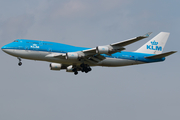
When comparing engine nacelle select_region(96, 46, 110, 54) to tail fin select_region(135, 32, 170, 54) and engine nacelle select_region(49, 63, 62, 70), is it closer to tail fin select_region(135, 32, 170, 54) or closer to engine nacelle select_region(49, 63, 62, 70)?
engine nacelle select_region(49, 63, 62, 70)

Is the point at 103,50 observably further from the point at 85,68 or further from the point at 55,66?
the point at 55,66

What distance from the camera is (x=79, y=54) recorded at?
5034cm

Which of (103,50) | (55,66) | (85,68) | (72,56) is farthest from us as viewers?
(55,66)

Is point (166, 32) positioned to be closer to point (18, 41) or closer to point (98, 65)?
point (98, 65)

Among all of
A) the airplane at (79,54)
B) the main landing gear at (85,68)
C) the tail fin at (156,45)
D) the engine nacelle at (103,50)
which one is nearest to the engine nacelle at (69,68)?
the airplane at (79,54)

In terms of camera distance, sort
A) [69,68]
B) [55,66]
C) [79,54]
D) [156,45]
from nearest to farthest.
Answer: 1. [79,54]
2. [55,66]
3. [69,68]
4. [156,45]

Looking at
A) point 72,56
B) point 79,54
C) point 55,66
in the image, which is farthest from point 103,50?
point 55,66

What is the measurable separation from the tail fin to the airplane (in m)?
1.77

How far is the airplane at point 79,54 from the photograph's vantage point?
162 ft

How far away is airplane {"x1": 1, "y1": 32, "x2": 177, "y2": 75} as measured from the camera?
49.4 m

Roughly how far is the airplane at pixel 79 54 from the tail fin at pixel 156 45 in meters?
1.77

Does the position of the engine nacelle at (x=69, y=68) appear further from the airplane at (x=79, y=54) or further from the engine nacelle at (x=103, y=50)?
the engine nacelle at (x=103, y=50)

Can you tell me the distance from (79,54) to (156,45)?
16907 mm

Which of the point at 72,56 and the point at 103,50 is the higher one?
the point at 103,50
